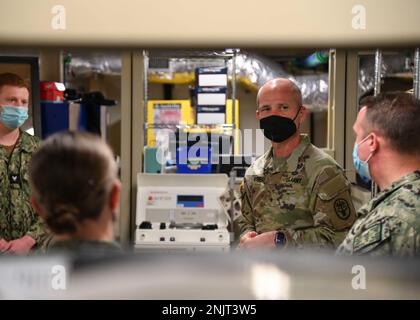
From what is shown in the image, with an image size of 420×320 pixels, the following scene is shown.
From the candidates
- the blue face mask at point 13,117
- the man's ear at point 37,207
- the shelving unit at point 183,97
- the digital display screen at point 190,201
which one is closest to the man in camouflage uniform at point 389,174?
the shelving unit at point 183,97

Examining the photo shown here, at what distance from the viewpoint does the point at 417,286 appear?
39.8 inches

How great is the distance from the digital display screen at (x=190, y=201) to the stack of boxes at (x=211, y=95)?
25 cm

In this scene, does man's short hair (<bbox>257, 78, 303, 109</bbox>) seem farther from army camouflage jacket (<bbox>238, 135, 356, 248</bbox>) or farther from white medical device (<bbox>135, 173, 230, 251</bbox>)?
white medical device (<bbox>135, 173, 230, 251</bbox>)

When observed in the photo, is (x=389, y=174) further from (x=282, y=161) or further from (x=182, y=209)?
(x=182, y=209)

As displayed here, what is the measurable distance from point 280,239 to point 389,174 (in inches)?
12.7

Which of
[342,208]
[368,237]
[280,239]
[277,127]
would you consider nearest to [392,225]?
[368,237]

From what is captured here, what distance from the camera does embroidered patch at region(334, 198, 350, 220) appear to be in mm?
1113

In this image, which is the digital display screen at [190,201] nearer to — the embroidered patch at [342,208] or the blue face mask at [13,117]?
the embroidered patch at [342,208]

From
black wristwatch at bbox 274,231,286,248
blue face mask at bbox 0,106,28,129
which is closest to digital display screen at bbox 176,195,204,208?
black wristwatch at bbox 274,231,286,248

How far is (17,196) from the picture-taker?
106 cm

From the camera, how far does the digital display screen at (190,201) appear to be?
1318 mm
